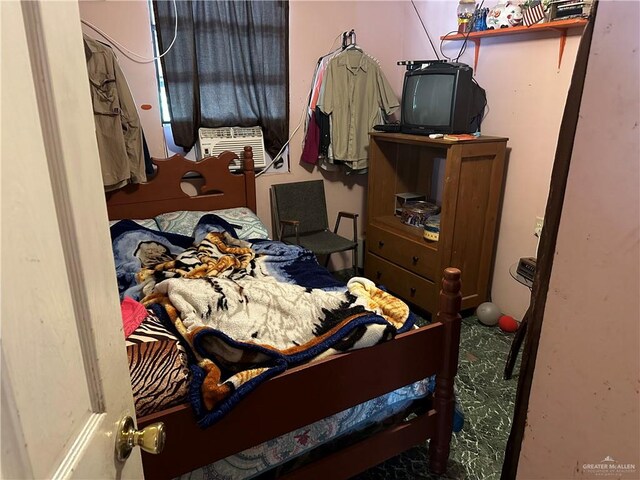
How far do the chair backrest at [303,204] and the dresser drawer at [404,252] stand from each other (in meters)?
0.40

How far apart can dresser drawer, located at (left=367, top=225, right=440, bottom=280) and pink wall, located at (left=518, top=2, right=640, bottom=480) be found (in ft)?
6.84

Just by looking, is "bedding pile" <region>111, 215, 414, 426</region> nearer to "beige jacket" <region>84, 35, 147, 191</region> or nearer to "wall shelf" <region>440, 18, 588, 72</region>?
"beige jacket" <region>84, 35, 147, 191</region>

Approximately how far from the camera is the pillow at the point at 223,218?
2732 millimetres

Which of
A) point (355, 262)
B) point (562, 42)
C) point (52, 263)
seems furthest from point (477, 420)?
point (52, 263)

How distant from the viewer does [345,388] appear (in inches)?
58.6

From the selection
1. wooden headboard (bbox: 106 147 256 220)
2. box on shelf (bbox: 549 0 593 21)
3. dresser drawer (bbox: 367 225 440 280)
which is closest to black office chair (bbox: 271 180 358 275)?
dresser drawer (bbox: 367 225 440 280)

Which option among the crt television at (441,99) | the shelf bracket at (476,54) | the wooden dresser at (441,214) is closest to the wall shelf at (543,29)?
the shelf bracket at (476,54)

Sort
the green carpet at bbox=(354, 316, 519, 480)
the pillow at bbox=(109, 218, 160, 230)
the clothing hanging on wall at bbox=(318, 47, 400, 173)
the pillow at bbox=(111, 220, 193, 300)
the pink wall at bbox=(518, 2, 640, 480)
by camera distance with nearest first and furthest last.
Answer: the pink wall at bbox=(518, 2, 640, 480) < the green carpet at bbox=(354, 316, 519, 480) < the pillow at bbox=(111, 220, 193, 300) < the pillow at bbox=(109, 218, 160, 230) < the clothing hanging on wall at bbox=(318, 47, 400, 173)

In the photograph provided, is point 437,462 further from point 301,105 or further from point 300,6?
point 300,6

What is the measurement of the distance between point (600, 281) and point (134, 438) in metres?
0.76

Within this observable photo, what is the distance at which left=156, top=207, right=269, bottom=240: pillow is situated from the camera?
2732 mm

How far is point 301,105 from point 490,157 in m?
1.39

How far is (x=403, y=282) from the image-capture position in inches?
125

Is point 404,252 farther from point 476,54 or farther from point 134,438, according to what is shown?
point 134,438
